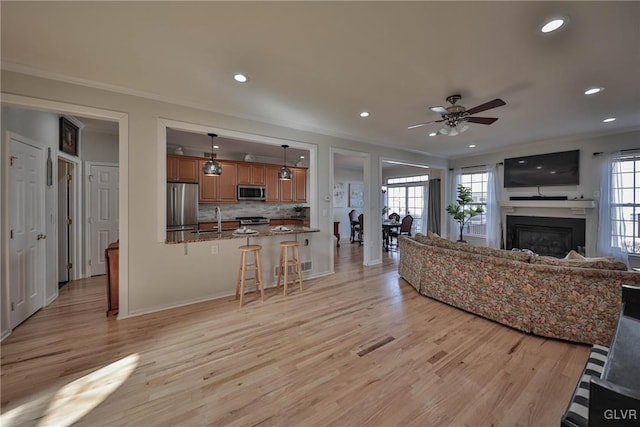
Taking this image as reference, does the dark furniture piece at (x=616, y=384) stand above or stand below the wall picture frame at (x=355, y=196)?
below

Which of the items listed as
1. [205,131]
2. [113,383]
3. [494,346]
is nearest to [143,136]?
[205,131]

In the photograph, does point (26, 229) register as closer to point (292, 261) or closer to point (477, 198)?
point (292, 261)

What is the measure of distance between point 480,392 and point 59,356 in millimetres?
3394

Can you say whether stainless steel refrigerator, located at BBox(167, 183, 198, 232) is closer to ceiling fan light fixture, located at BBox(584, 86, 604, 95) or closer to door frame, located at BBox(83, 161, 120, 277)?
door frame, located at BBox(83, 161, 120, 277)

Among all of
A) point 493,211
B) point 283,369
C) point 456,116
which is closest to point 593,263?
point 456,116

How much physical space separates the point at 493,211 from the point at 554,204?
1142 millimetres

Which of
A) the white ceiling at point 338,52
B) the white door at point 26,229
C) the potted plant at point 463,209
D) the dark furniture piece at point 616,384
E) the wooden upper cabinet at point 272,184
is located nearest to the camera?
the dark furniture piece at point 616,384

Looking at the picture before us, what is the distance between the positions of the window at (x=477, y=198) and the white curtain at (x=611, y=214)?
6.49 feet

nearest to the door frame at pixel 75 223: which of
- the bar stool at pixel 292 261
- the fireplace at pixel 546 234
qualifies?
the bar stool at pixel 292 261

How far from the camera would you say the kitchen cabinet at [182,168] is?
5.12 m

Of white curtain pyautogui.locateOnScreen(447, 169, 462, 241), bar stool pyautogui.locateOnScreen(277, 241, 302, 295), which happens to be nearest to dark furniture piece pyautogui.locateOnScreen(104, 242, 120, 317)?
bar stool pyautogui.locateOnScreen(277, 241, 302, 295)

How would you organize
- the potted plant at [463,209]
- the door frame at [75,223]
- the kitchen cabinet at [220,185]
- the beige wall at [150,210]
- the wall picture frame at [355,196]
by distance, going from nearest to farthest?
1. the beige wall at [150,210]
2. the door frame at [75,223]
3. the kitchen cabinet at [220,185]
4. the potted plant at [463,209]
5. the wall picture frame at [355,196]

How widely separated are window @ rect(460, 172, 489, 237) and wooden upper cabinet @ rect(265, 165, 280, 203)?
16.7 ft

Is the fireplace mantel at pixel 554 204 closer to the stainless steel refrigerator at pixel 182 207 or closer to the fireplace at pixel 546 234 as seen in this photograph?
the fireplace at pixel 546 234
